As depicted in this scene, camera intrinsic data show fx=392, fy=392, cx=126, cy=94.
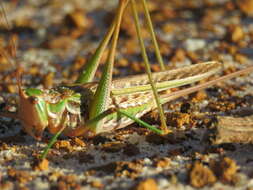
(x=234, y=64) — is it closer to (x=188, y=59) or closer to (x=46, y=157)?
(x=188, y=59)

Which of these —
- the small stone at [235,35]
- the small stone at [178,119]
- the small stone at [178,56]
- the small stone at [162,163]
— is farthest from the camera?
the small stone at [235,35]

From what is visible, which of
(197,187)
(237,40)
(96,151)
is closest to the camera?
(197,187)

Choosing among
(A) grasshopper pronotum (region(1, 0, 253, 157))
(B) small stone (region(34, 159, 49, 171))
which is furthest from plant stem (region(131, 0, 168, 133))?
(B) small stone (region(34, 159, 49, 171))

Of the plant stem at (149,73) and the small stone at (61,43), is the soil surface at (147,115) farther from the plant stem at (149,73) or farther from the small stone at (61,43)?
the plant stem at (149,73)

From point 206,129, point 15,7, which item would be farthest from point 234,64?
point 15,7

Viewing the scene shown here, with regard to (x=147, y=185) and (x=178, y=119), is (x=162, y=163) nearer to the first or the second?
(x=147, y=185)

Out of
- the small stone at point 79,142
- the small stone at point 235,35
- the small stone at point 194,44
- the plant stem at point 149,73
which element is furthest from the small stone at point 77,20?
the small stone at point 79,142

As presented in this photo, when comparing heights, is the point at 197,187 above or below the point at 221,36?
below
